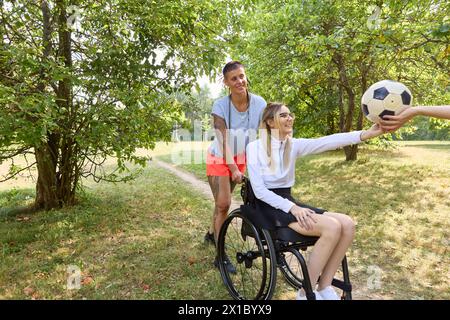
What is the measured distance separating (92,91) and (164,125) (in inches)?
49.0

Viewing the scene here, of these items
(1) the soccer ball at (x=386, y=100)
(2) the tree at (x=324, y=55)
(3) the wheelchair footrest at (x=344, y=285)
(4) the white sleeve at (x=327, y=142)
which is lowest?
(3) the wheelchair footrest at (x=344, y=285)

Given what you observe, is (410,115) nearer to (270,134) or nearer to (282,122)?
(282,122)

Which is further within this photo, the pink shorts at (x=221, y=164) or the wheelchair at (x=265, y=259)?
the pink shorts at (x=221, y=164)

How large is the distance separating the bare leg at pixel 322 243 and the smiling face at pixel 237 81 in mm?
1589

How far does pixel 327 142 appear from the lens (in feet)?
9.43

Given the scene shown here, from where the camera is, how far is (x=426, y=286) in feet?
11.5

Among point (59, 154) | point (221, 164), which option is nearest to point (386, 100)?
point (221, 164)

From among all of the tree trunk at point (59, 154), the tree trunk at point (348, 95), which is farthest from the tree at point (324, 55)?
the tree trunk at point (59, 154)

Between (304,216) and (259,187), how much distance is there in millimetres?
445

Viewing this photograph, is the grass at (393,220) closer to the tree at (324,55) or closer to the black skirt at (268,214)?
the black skirt at (268,214)

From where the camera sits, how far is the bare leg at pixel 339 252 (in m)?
2.50

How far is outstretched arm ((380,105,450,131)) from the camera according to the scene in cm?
240

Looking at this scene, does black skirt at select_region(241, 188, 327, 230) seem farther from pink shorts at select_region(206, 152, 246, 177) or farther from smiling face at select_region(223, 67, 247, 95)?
smiling face at select_region(223, 67, 247, 95)

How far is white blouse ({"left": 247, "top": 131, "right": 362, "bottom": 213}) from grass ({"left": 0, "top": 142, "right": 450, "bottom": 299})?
3.81ft
